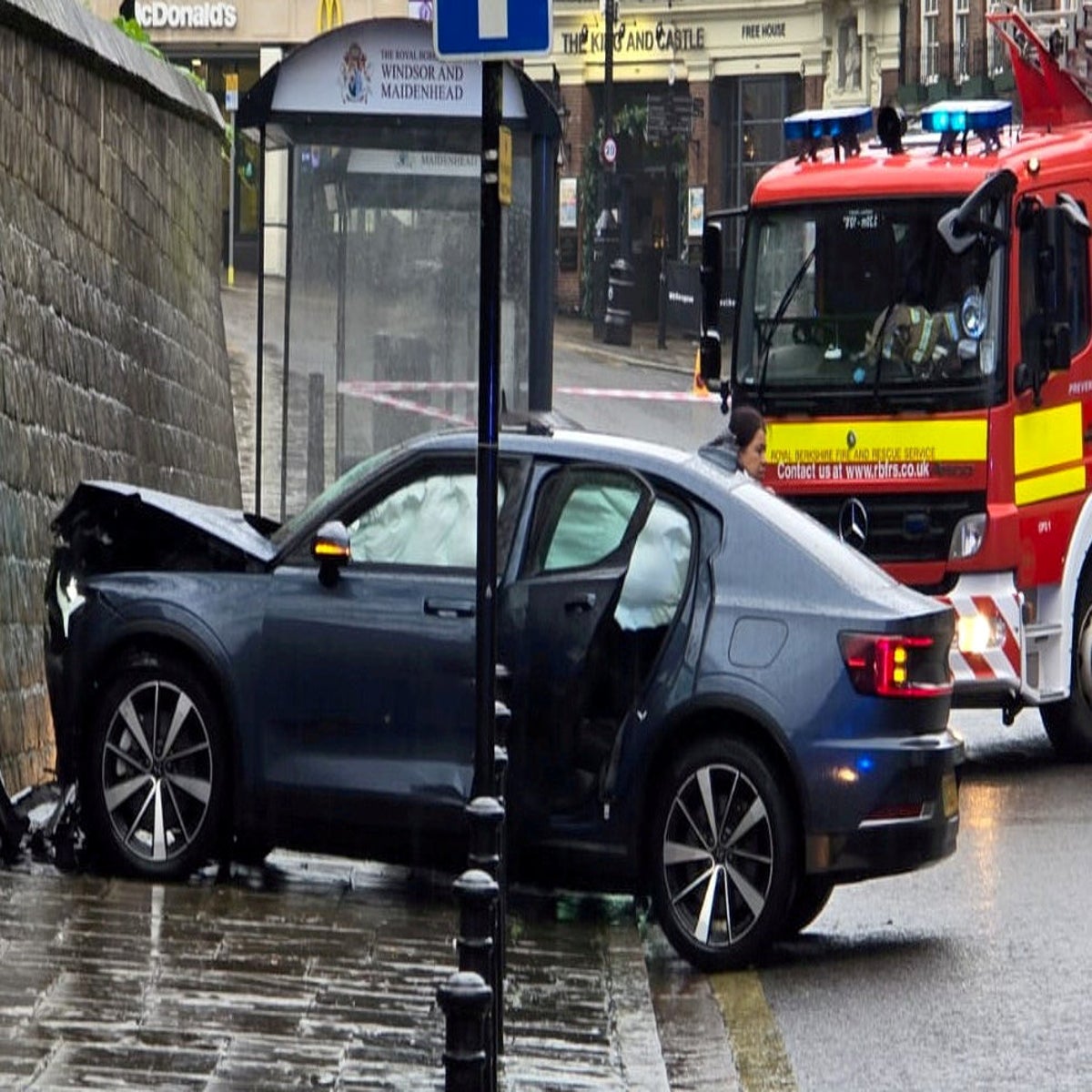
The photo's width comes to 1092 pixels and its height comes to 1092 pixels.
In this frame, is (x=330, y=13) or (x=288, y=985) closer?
(x=288, y=985)

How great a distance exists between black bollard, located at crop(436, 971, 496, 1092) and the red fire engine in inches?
327

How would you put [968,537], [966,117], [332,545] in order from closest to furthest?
[332,545] < [968,537] < [966,117]

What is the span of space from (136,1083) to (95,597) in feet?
12.6

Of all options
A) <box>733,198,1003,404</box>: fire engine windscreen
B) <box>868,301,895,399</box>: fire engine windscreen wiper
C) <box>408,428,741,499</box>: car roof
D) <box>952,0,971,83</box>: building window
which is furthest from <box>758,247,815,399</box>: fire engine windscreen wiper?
<box>952,0,971,83</box>: building window

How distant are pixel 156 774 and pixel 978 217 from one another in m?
6.21

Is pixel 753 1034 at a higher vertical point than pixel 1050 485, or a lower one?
lower

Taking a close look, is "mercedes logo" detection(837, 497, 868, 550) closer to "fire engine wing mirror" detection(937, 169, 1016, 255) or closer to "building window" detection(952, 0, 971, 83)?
"fire engine wing mirror" detection(937, 169, 1016, 255)

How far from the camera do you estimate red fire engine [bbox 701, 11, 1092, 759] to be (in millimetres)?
15125

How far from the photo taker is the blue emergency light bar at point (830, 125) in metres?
16.6

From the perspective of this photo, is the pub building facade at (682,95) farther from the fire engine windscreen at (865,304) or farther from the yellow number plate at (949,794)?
the yellow number plate at (949,794)

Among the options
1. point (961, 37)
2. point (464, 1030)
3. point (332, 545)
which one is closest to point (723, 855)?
point (332, 545)

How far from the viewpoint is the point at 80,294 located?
14.8 meters

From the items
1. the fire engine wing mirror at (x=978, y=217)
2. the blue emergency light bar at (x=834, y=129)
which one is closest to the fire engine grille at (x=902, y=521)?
the fire engine wing mirror at (x=978, y=217)

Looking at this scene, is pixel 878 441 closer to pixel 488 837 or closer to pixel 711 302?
pixel 711 302
